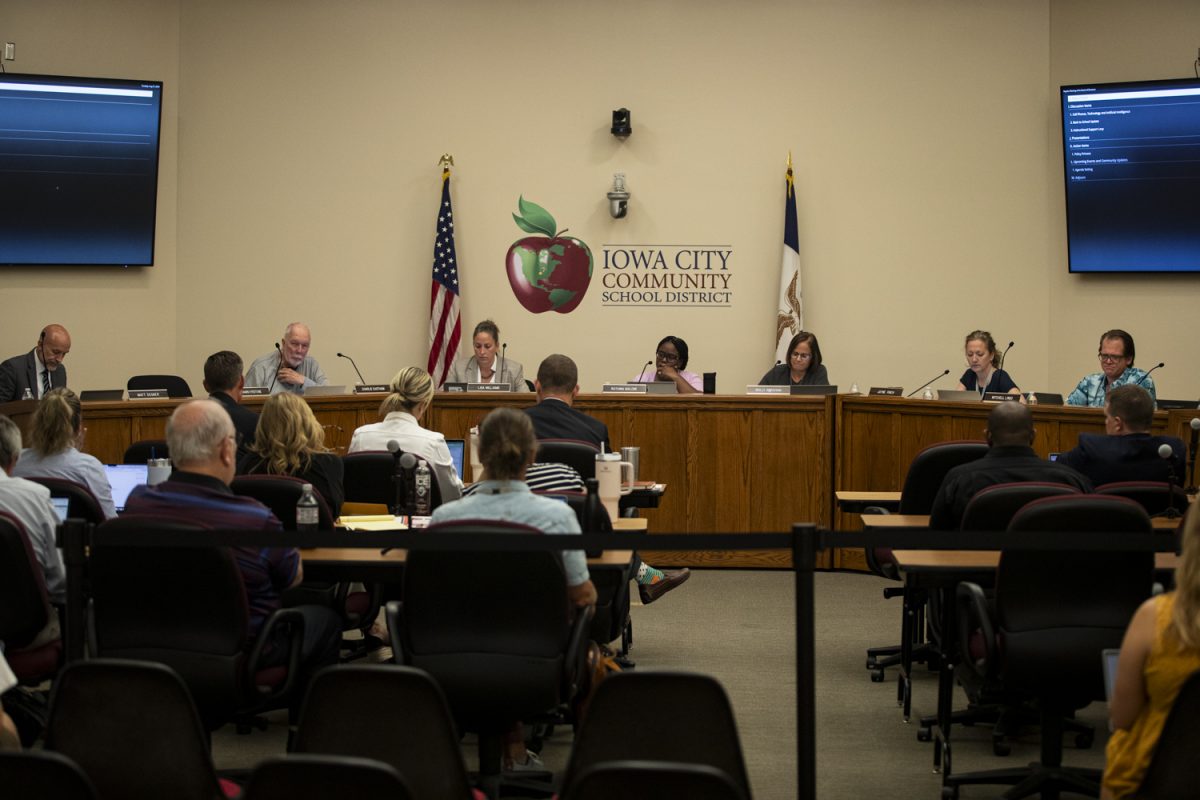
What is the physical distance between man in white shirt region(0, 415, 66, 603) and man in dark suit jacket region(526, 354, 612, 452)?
8.09 feet

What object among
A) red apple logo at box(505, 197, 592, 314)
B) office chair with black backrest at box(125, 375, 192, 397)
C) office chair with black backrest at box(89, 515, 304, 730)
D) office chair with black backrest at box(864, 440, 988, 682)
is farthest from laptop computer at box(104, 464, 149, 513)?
red apple logo at box(505, 197, 592, 314)

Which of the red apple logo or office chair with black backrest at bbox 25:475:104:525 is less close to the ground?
the red apple logo

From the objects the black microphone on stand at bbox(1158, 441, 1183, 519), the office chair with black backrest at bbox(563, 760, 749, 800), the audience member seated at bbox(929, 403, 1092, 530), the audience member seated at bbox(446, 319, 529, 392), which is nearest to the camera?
the office chair with black backrest at bbox(563, 760, 749, 800)

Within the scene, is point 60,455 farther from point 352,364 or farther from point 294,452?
point 352,364

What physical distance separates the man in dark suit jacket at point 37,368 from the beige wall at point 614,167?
1.20 meters

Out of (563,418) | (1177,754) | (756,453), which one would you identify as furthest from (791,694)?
(756,453)

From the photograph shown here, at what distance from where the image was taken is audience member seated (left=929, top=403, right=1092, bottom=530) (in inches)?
196

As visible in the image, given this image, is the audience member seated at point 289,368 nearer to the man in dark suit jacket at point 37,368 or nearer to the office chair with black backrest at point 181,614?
the man in dark suit jacket at point 37,368

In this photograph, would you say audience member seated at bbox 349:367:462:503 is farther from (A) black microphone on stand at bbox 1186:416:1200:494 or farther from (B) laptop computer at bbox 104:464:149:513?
(A) black microphone on stand at bbox 1186:416:1200:494

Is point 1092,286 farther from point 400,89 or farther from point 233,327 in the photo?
point 233,327

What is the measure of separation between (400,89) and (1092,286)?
18.7 feet

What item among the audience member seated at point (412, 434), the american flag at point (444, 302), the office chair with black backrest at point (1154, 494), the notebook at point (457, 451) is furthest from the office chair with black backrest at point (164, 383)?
the office chair with black backrest at point (1154, 494)

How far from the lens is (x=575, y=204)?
1081 cm

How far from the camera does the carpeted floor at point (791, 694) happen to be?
15.8ft
